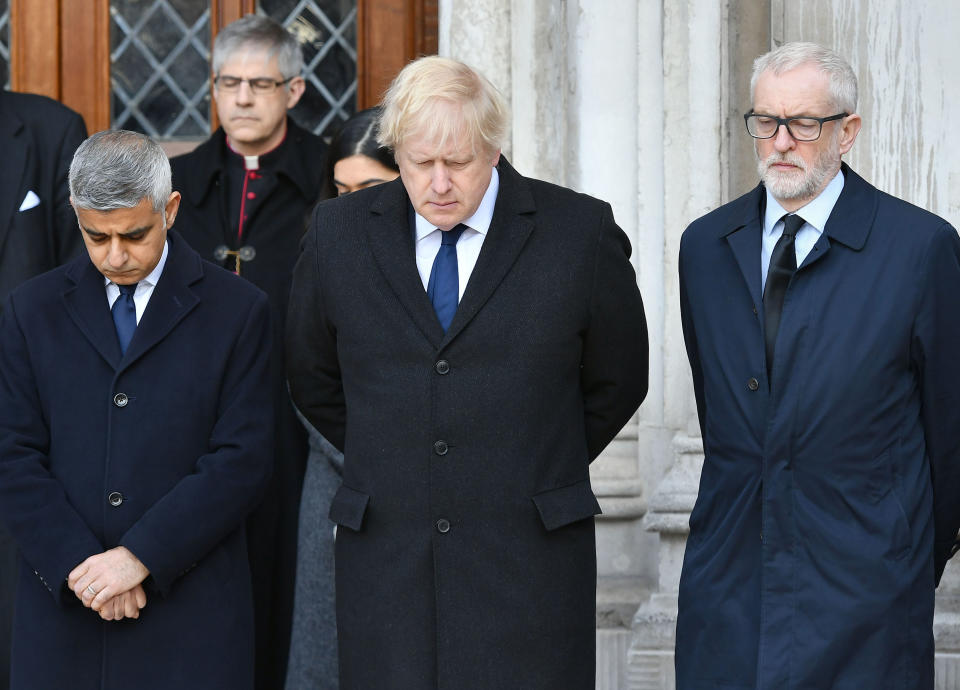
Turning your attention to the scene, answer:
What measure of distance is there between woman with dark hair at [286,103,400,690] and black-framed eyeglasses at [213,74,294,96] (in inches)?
25.8

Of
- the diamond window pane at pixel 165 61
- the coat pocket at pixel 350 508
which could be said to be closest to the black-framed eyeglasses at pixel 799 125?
the coat pocket at pixel 350 508

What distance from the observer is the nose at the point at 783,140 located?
3293 millimetres

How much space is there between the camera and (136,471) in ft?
11.6

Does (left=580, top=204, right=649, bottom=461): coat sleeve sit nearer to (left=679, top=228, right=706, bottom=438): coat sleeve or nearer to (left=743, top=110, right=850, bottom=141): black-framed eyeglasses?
(left=679, top=228, right=706, bottom=438): coat sleeve

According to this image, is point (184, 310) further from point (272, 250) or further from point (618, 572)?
point (618, 572)

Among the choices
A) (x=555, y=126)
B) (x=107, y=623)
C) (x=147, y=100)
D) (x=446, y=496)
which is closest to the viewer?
(x=446, y=496)

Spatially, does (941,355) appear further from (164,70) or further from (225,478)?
(164,70)

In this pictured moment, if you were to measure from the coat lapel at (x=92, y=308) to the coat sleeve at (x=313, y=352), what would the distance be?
1.28ft

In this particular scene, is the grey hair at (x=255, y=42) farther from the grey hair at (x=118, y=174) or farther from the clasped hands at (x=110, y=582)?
the clasped hands at (x=110, y=582)

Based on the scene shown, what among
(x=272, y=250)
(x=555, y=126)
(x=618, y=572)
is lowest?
(x=618, y=572)

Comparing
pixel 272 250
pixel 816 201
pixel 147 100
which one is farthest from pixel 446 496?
pixel 147 100

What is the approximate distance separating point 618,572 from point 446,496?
170 cm

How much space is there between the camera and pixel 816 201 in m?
3.36

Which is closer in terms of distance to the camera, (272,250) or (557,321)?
(557,321)
